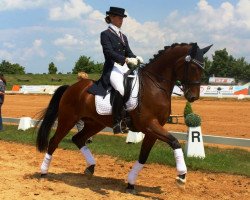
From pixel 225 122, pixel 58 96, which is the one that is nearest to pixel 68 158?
pixel 58 96

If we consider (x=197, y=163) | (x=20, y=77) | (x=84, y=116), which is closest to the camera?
(x=84, y=116)

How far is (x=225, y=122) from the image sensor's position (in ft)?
64.2

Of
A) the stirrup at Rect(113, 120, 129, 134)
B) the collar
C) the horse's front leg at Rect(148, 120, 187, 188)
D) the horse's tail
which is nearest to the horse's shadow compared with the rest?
the horse's tail

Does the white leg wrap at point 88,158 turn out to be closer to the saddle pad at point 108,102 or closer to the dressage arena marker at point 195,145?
the saddle pad at point 108,102

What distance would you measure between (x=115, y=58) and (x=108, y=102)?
809mm

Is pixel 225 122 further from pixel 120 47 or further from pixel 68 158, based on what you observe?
pixel 120 47

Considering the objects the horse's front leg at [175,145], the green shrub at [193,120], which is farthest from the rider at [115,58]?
the green shrub at [193,120]

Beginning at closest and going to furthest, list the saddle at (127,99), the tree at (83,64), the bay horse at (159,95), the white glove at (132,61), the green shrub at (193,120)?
the bay horse at (159,95) < the white glove at (132,61) < the saddle at (127,99) < the green shrub at (193,120) < the tree at (83,64)

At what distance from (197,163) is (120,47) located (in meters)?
3.70

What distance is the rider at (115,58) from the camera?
697 centimetres

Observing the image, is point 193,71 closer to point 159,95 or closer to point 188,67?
point 188,67

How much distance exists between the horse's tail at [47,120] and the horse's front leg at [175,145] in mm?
2740

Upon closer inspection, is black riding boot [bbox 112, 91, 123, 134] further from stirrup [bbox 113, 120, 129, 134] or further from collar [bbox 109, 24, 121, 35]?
collar [bbox 109, 24, 121, 35]

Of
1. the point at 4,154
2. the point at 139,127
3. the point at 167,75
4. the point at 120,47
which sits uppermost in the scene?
the point at 120,47
